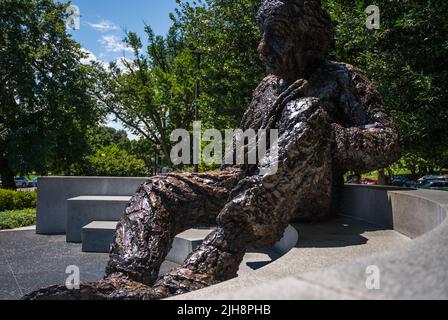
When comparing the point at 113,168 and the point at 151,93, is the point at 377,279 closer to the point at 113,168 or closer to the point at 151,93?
the point at 113,168

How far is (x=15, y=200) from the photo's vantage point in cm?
1580

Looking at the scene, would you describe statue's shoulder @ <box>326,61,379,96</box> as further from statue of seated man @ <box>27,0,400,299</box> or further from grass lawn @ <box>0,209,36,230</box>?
grass lawn @ <box>0,209,36,230</box>

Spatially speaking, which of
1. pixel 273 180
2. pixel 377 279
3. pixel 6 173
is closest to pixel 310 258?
pixel 273 180

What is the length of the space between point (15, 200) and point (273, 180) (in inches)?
598

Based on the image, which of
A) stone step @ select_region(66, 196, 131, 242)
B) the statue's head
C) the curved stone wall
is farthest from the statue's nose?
stone step @ select_region(66, 196, 131, 242)

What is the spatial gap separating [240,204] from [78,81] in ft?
68.0

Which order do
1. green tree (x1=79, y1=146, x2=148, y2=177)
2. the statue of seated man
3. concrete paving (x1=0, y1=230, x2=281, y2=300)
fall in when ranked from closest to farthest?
the statue of seated man → concrete paving (x1=0, y1=230, x2=281, y2=300) → green tree (x1=79, y1=146, x2=148, y2=177)

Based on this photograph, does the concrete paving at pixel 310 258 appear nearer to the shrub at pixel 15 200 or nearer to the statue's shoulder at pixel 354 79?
the statue's shoulder at pixel 354 79

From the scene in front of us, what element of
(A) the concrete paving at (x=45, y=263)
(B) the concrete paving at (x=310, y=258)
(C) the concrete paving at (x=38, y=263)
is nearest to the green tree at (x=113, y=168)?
(C) the concrete paving at (x=38, y=263)

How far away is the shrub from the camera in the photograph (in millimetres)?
15481

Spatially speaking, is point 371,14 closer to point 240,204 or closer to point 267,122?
point 267,122

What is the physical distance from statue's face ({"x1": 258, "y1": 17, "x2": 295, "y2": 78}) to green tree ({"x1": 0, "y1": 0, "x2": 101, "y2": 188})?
18.3 metres

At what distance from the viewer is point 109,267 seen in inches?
111
